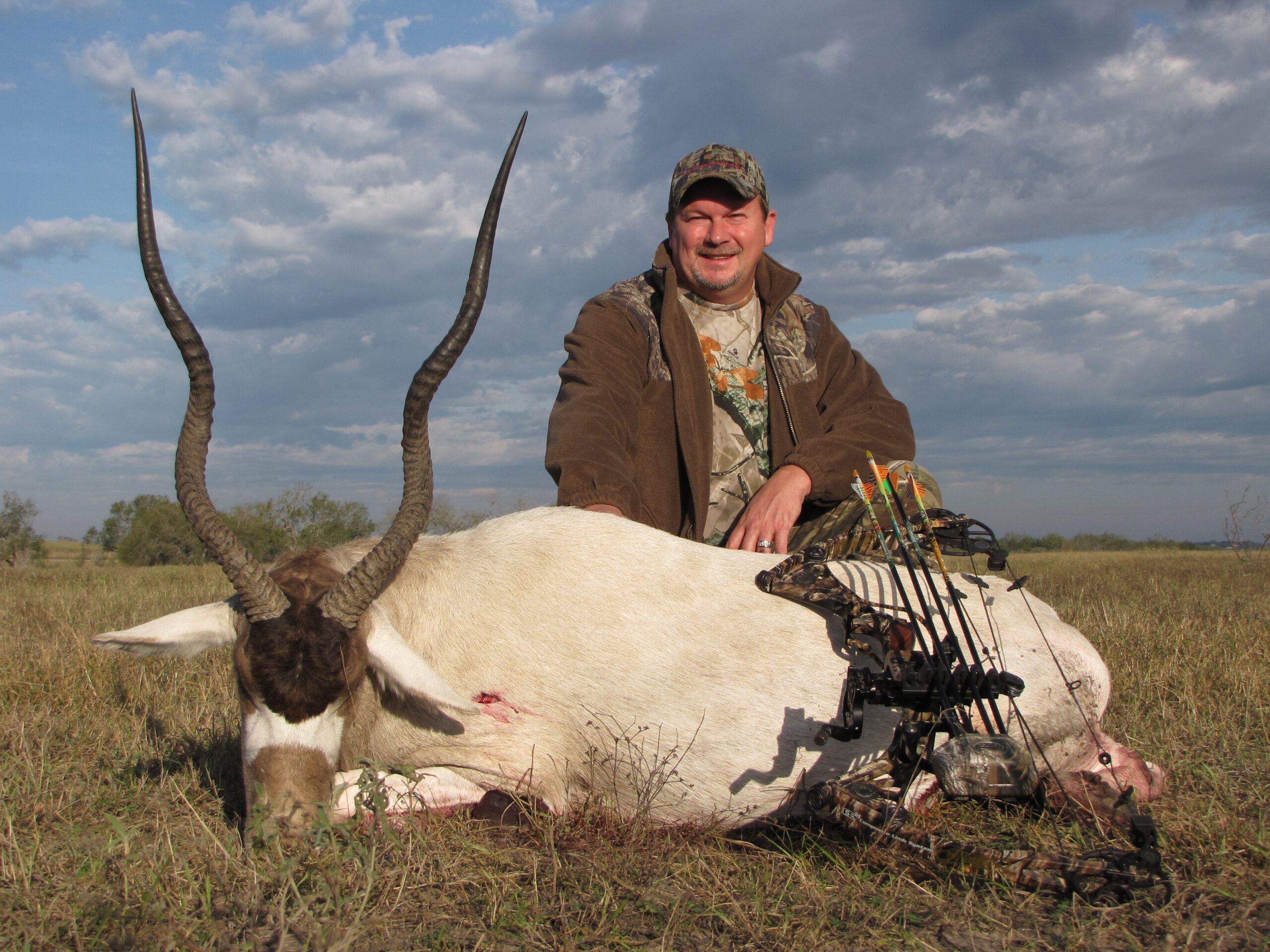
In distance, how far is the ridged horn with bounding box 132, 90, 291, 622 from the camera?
9.52ft

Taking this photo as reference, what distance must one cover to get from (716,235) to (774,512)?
1.84 meters

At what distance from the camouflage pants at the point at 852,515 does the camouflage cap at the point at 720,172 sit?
1.83 m

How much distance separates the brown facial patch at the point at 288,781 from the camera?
111 inches

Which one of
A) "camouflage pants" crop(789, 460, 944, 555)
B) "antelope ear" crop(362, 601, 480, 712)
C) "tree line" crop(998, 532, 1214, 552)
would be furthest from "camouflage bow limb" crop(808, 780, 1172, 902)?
"tree line" crop(998, 532, 1214, 552)

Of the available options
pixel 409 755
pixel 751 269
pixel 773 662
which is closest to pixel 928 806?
pixel 773 662

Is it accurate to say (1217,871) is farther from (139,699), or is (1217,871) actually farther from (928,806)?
(139,699)

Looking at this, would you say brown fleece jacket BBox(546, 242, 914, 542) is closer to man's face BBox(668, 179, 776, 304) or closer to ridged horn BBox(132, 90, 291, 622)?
man's face BBox(668, 179, 776, 304)

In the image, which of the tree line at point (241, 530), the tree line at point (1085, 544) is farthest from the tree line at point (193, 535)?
the tree line at point (1085, 544)

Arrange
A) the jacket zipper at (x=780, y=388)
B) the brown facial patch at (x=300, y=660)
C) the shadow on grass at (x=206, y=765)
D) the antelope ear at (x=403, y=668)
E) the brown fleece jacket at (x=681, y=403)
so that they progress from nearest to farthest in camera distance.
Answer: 1. the brown facial patch at (x=300, y=660)
2. the antelope ear at (x=403, y=668)
3. the shadow on grass at (x=206, y=765)
4. the brown fleece jacket at (x=681, y=403)
5. the jacket zipper at (x=780, y=388)

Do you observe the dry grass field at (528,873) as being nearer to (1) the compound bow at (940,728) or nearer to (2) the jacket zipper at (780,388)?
(1) the compound bow at (940,728)

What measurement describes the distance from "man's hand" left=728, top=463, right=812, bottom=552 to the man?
0.06 ft

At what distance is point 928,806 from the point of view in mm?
3318

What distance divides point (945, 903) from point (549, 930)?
112 cm

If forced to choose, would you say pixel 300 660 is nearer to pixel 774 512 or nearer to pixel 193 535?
pixel 774 512
